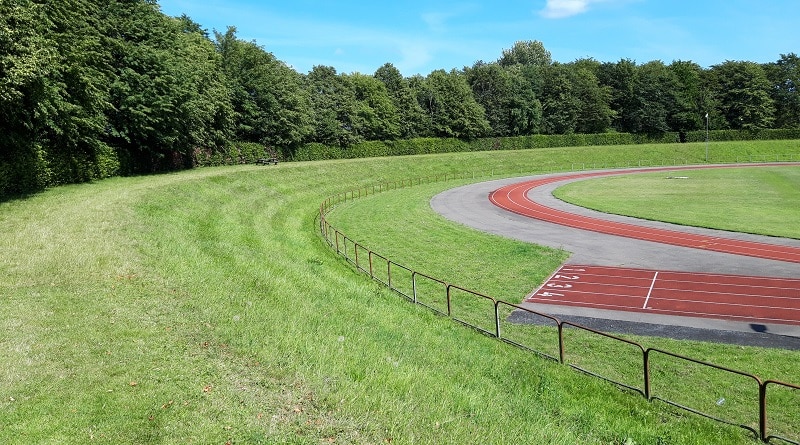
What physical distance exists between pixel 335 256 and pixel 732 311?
16415 millimetres

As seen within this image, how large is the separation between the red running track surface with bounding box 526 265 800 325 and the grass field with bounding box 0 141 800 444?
6.71ft

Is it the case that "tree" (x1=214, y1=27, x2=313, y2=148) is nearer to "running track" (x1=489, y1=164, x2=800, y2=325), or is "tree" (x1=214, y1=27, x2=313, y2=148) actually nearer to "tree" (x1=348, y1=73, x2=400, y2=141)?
"tree" (x1=348, y1=73, x2=400, y2=141)

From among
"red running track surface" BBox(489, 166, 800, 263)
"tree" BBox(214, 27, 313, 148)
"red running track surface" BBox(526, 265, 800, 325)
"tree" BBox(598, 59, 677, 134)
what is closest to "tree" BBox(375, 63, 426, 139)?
"tree" BBox(214, 27, 313, 148)

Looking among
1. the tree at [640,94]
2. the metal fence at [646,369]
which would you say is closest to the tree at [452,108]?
the tree at [640,94]

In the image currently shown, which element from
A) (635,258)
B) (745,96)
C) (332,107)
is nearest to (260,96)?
(332,107)

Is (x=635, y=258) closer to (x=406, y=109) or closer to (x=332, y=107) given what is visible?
(x=332, y=107)

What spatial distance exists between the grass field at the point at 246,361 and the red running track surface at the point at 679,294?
205 centimetres

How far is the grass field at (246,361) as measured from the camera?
8.09m

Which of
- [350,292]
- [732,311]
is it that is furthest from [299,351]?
[732,311]

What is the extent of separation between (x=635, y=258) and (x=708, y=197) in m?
24.3

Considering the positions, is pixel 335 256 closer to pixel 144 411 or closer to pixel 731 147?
pixel 144 411

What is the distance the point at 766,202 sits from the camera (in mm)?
38844

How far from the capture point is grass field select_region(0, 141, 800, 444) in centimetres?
809

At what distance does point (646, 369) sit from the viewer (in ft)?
35.5
